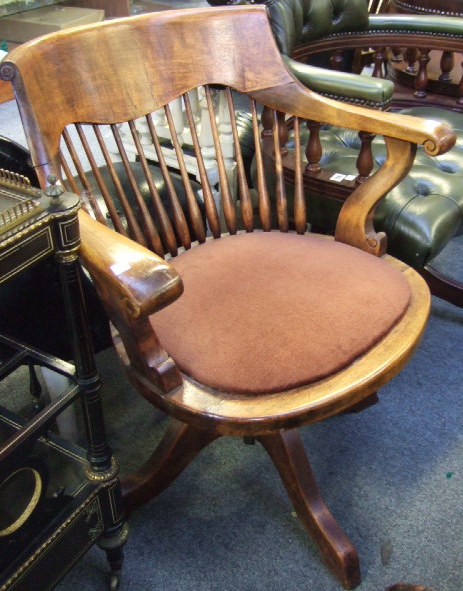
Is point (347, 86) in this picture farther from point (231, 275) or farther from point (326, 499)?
point (326, 499)

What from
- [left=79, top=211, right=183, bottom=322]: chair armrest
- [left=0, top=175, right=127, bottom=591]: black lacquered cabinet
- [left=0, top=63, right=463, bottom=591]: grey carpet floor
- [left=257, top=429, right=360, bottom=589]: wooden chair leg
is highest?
[left=79, top=211, right=183, bottom=322]: chair armrest

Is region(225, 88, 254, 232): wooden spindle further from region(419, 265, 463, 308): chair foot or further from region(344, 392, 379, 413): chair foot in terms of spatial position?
region(419, 265, 463, 308): chair foot

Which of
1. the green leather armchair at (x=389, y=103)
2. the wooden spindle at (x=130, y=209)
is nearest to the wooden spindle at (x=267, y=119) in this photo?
the green leather armchair at (x=389, y=103)

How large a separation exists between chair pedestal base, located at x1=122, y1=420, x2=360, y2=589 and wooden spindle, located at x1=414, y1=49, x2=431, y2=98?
1.26 metres

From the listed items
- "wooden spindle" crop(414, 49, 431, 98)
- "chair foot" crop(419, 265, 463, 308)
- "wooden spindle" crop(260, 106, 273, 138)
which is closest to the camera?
"wooden spindle" crop(260, 106, 273, 138)

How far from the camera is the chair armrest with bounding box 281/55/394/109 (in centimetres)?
123

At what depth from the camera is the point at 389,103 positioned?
50.1 inches

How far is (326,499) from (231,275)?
552 millimetres

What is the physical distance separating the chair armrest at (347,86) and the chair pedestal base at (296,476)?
705 mm

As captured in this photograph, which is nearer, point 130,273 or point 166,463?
point 130,273

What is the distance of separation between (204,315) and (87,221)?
226 millimetres

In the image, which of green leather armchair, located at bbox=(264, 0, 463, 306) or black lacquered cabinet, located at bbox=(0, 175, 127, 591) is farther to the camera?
green leather armchair, located at bbox=(264, 0, 463, 306)

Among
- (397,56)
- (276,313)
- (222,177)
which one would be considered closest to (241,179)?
(222,177)

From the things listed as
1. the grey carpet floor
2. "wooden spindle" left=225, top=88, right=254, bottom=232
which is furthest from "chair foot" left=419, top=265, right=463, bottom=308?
"wooden spindle" left=225, top=88, right=254, bottom=232
